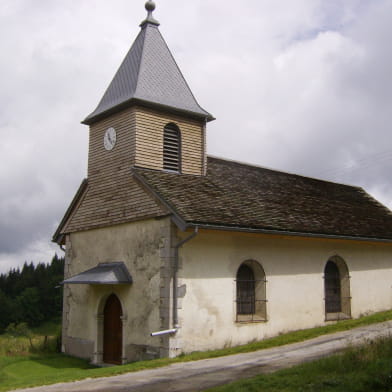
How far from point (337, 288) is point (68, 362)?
9.93 meters

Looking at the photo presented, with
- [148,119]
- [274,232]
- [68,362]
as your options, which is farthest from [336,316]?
[148,119]

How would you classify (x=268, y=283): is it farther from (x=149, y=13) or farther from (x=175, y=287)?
(x=149, y=13)

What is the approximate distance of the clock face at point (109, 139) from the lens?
1731 cm

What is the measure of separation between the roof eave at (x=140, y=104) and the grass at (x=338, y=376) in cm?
1013

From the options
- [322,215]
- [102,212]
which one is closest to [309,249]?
[322,215]

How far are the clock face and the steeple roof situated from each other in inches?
25.6

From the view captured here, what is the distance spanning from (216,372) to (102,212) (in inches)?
Answer: 305

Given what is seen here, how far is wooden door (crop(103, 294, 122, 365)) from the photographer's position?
1585cm

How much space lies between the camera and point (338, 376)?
27.9 feet

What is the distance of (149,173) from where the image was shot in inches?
632

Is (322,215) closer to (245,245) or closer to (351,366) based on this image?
(245,245)

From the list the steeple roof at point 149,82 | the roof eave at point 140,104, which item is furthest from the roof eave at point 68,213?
the steeple roof at point 149,82

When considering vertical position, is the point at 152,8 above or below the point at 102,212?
above

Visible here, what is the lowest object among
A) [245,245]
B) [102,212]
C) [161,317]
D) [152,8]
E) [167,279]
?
[161,317]
